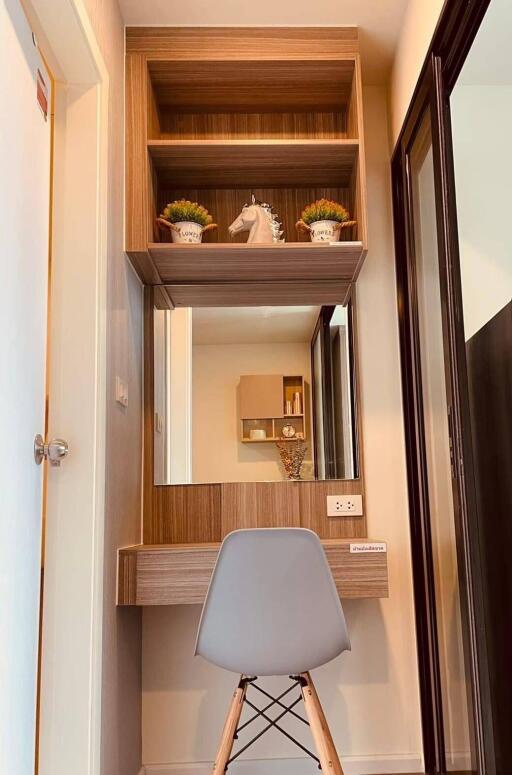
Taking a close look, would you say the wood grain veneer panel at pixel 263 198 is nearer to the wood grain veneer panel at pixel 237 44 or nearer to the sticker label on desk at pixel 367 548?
the wood grain veneer panel at pixel 237 44

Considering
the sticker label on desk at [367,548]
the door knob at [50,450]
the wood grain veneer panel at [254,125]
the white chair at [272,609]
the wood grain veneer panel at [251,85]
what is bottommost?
the white chair at [272,609]

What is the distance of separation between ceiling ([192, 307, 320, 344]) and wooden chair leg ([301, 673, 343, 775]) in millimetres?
1265

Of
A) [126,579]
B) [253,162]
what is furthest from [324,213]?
[126,579]

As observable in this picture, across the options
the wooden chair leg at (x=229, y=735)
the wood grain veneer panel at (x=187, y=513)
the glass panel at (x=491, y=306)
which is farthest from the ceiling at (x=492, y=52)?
the wooden chair leg at (x=229, y=735)

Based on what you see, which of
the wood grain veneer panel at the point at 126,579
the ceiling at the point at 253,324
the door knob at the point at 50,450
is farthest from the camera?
the ceiling at the point at 253,324

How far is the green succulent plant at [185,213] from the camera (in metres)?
2.46

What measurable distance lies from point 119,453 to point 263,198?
1233mm

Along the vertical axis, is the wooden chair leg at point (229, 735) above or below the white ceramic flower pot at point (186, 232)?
below

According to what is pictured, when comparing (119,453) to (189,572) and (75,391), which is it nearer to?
(75,391)

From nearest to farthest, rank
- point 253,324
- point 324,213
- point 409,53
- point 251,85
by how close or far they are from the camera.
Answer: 1. point 409,53
2. point 324,213
3. point 251,85
4. point 253,324

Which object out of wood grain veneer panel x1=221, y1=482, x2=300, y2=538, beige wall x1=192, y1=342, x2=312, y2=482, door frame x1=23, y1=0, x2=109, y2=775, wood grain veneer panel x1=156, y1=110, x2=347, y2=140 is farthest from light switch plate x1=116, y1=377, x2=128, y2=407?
wood grain veneer panel x1=156, y1=110, x2=347, y2=140

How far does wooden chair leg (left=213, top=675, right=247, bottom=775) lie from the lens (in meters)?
1.92

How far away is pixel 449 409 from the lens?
1915mm

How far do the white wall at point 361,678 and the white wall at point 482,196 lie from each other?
979mm
